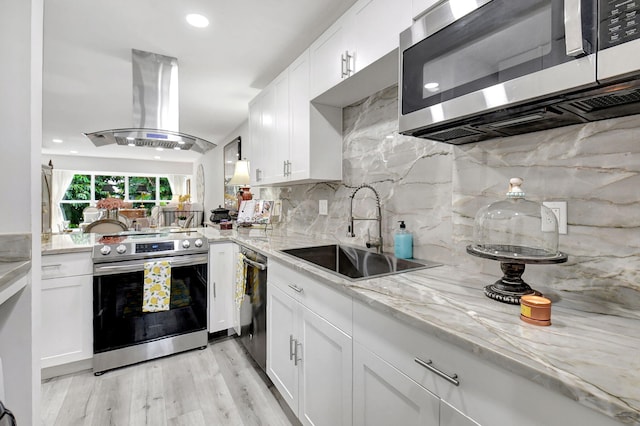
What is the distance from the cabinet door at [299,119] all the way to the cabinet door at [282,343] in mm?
919

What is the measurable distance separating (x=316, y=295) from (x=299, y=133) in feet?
4.35

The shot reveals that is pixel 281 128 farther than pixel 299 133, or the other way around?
pixel 281 128

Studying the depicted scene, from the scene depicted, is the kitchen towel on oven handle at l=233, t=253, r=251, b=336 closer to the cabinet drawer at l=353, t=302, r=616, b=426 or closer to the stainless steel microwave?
the cabinet drawer at l=353, t=302, r=616, b=426

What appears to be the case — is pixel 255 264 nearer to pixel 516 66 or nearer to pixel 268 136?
pixel 268 136

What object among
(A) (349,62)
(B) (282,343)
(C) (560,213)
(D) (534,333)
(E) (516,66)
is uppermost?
(A) (349,62)

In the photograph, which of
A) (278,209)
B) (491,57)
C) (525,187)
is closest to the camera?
(491,57)

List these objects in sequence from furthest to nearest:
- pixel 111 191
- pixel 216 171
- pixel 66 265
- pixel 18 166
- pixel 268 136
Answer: pixel 111 191 → pixel 216 171 → pixel 268 136 → pixel 66 265 → pixel 18 166

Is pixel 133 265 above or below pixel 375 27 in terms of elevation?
below

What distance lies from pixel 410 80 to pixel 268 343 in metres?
1.67

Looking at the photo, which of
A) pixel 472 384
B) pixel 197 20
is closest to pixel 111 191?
pixel 197 20

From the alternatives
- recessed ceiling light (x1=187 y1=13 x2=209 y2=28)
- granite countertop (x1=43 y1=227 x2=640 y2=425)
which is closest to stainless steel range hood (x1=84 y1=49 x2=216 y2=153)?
recessed ceiling light (x1=187 y1=13 x2=209 y2=28)

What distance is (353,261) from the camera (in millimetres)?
1948

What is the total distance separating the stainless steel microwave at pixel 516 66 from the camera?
655mm

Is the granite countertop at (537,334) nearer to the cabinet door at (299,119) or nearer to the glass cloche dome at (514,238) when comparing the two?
the glass cloche dome at (514,238)
